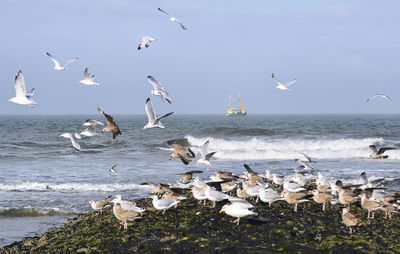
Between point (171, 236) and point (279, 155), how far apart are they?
21.5 meters

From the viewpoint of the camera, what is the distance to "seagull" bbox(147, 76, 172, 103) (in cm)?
1169

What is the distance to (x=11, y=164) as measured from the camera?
2309 centimetres

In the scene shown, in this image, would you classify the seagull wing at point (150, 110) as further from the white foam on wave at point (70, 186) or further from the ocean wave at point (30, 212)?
the white foam on wave at point (70, 186)

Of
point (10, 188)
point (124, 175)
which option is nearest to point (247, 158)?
point (124, 175)

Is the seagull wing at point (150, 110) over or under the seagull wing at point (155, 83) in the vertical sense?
under

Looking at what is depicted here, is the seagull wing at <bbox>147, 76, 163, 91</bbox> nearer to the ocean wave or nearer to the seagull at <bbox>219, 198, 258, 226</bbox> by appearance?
the ocean wave

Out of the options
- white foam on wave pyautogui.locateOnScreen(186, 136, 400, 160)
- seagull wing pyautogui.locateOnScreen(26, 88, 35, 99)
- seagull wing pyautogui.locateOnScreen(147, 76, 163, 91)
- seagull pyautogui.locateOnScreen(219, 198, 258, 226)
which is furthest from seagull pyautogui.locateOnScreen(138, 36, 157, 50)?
white foam on wave pyautogui.locateOnScreen(186, 136, 400, 160)

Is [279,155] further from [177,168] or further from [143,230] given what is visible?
[143,230]

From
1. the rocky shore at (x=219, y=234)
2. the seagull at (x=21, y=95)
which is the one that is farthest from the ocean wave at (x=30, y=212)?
the seagull at (x=21, y=95)

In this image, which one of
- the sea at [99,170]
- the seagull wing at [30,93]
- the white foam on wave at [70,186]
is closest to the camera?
the seagull wing at [30,93]

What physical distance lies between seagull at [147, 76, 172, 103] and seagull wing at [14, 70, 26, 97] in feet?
10.7

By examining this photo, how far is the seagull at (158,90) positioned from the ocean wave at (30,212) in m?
4.00

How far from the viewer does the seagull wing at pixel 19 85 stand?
11.4 m

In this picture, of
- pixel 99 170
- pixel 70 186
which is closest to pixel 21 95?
pixel 70 186
